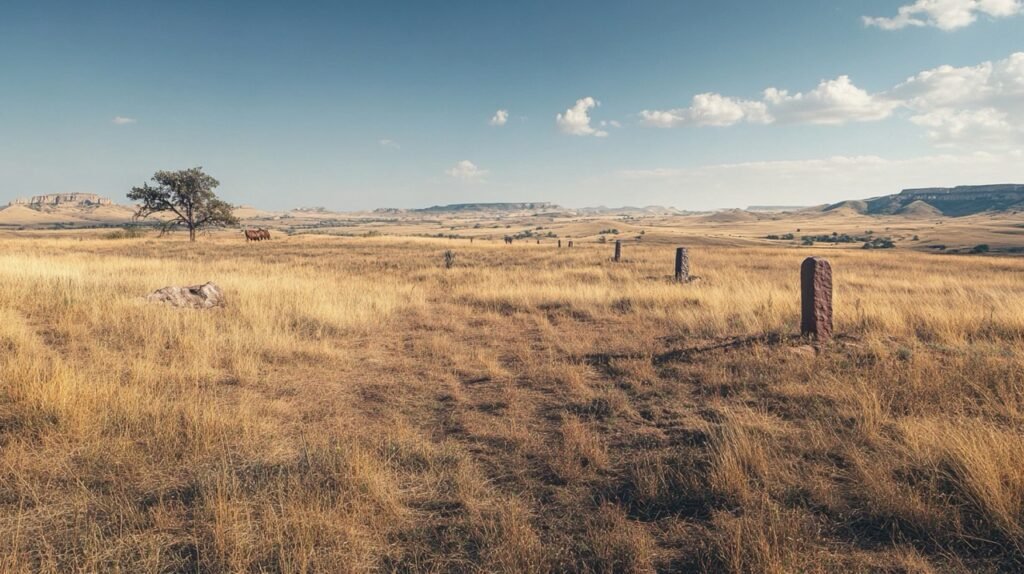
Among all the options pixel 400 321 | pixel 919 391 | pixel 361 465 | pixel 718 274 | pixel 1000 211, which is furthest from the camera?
pixel 1000 211

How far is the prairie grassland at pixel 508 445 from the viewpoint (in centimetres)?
277

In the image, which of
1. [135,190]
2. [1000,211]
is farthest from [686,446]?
[1000,211]

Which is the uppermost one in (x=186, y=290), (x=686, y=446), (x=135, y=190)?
(x=135, y=190)

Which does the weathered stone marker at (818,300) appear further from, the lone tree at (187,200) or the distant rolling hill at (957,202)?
the distant rolling hill at (957,202)

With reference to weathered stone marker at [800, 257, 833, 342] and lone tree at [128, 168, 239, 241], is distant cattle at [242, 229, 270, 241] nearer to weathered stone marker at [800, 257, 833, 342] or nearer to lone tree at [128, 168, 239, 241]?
lone tree at [128, 168, 239, 241]

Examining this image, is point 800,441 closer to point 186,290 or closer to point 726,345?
point 726,345

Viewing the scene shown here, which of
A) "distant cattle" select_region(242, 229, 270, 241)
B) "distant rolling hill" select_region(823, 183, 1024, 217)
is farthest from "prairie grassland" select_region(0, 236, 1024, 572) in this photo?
"distant rolling hill" select_region(823, 183, 1024, 217)

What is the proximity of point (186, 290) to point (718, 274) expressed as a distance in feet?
54.4

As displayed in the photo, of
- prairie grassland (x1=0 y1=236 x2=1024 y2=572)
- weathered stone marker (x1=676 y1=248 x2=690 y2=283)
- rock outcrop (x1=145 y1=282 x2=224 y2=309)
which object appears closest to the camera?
prairie grassland (x1=0 y1=236 x2=1024 y2=572)

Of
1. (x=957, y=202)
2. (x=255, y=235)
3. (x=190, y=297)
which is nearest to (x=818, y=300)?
(x=190, y=297)

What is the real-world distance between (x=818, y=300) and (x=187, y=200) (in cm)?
4915

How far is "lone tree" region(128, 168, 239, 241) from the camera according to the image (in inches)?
1572

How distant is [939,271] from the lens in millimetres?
19062

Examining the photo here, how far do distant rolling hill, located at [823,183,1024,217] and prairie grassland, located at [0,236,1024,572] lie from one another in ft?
628
